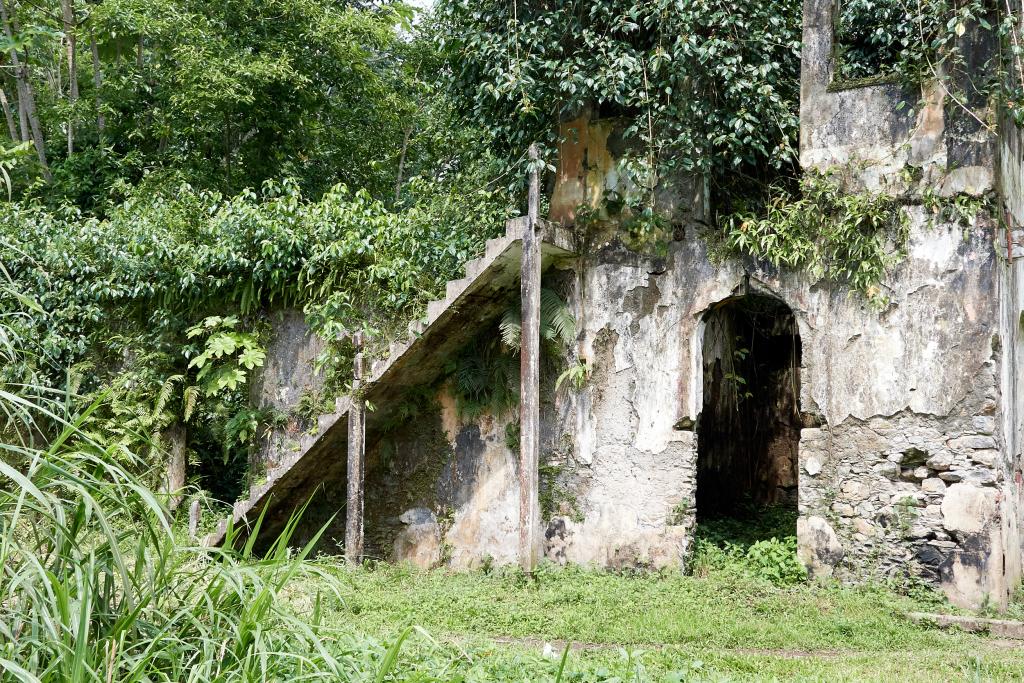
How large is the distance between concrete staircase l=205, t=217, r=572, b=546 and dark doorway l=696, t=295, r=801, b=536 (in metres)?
3.16

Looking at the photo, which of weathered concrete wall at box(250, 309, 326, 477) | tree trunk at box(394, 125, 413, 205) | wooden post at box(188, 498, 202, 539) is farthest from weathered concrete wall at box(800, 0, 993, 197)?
tree trunk at box(394, 125, 413, 205)

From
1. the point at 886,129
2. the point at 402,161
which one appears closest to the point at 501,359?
the point at 886,129

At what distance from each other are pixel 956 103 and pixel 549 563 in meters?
5.74

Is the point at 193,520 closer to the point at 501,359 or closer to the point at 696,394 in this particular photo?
the point at 501,359

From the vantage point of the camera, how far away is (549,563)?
10.0 meters

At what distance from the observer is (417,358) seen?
34.6ft

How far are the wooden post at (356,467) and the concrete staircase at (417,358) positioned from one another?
11cm

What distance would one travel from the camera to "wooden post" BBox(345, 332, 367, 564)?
1016 centimetres

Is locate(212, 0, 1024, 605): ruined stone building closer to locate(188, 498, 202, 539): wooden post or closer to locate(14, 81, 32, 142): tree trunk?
locate(188, 498, 202, 539): wooden post

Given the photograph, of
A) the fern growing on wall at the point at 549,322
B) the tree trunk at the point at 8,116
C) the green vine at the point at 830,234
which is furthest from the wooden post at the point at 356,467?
the tree trunk at the point at 8,116

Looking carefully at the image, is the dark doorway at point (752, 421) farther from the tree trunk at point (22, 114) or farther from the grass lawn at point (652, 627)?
the tree trunk at point (22, 114)

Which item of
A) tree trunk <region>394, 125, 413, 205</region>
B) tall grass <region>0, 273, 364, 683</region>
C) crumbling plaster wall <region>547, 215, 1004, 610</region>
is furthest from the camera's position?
tree trunk <region>394, 125, 413, 205</region>

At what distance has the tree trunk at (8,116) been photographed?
16.1 metres

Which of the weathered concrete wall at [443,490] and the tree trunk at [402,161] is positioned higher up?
the tree trunk at [402,161]
